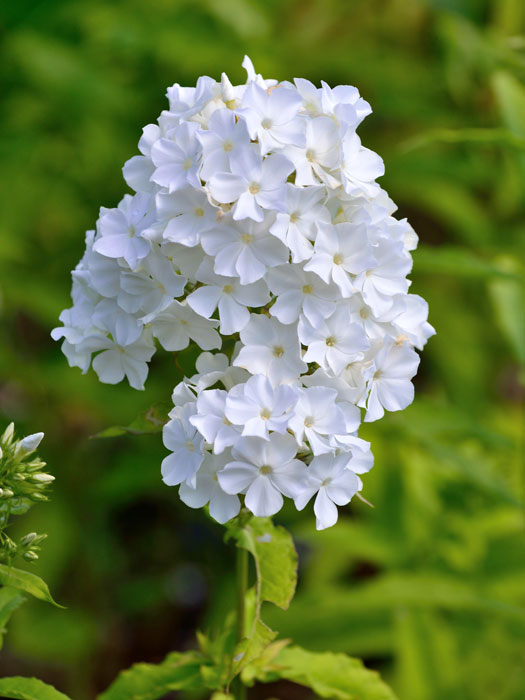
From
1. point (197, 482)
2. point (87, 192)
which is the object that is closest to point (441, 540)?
point (197, 482)

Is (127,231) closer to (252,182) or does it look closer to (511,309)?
(252,182)

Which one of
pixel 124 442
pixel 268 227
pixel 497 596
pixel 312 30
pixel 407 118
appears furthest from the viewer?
pixel 312 30

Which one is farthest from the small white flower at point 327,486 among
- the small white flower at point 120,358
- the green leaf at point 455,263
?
the green leaf at point 455,263

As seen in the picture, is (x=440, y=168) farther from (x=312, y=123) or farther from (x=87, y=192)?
(x=312, y=123)

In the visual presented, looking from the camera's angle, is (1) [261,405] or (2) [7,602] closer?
(1) [261,405]

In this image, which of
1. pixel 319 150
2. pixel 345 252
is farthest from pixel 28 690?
pixel 319 150

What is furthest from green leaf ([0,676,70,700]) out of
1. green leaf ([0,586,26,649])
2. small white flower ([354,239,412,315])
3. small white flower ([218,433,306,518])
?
A: small white flower ([354,239,412,315])
